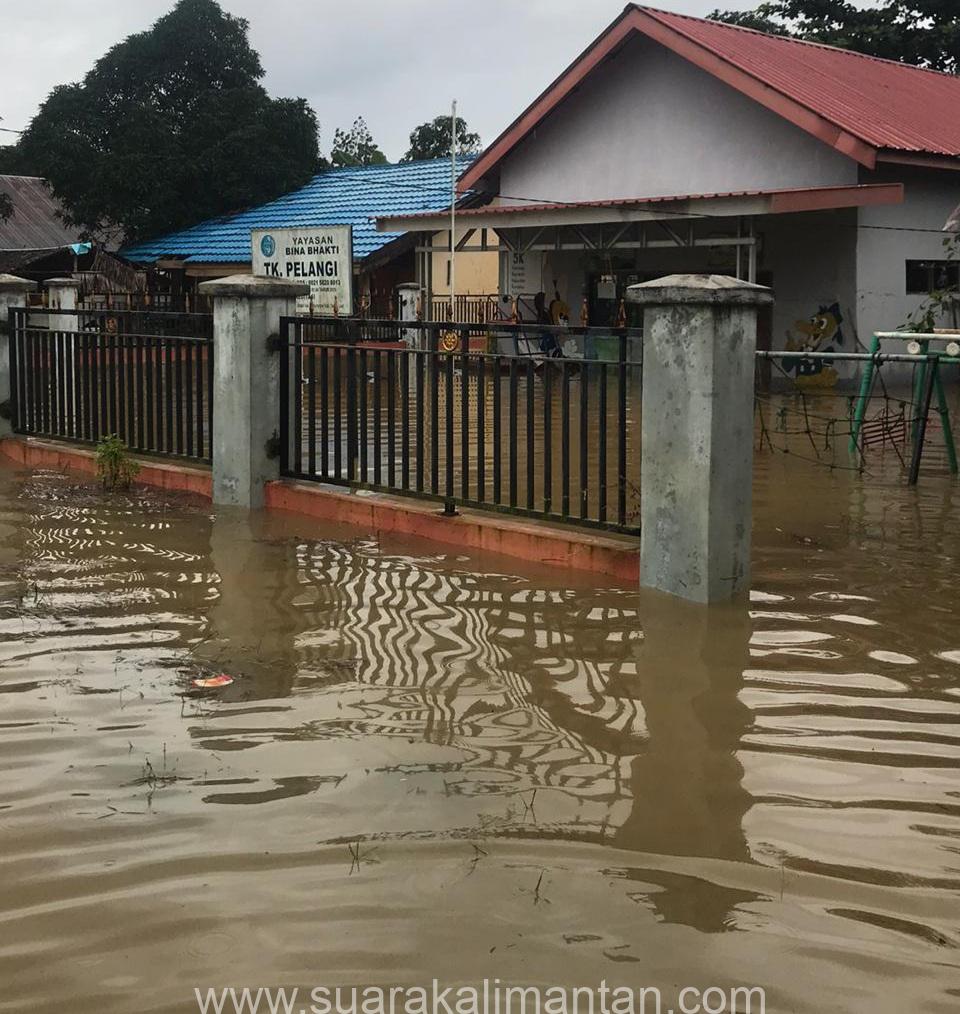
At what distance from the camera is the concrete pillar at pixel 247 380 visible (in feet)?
27.7

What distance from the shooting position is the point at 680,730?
4.34m

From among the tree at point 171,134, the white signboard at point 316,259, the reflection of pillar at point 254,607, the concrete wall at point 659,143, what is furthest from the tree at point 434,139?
the reflection of pillar at point 254,607

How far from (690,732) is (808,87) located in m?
17.5

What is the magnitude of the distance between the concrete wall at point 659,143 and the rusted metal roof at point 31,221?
52.4ft

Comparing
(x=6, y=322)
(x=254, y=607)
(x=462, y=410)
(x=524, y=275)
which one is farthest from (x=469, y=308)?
(x=254, y=607)

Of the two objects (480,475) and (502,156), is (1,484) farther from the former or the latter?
(502,156)

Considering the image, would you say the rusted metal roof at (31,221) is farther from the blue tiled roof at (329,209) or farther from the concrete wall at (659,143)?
the concrete wall at (659,143)

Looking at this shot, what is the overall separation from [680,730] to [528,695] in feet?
1.98

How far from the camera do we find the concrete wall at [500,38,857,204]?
19.9m

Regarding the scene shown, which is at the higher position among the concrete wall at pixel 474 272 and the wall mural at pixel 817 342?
the concrete wall at pixel 474 272

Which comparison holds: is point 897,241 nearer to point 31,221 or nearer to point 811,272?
point 811,272

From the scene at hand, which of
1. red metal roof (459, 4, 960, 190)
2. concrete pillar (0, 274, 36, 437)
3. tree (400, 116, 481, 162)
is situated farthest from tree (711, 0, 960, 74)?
concrete pillar (0, 274, 36, 437)

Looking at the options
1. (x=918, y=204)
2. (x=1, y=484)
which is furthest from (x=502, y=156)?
(x=1, y=484)

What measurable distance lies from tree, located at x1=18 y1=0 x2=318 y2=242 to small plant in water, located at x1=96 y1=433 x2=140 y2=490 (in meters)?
Result: 21.2
